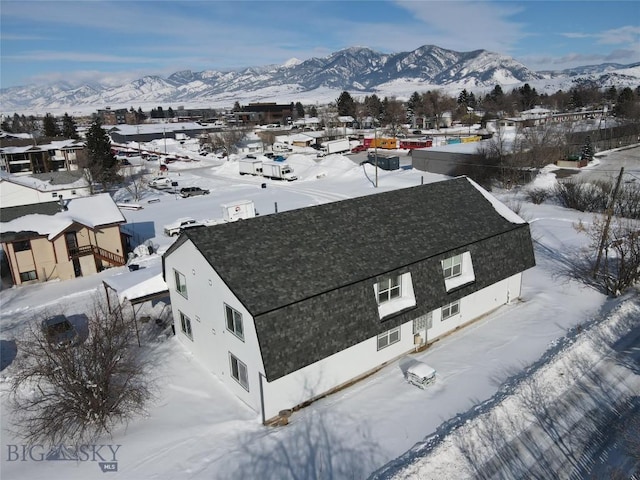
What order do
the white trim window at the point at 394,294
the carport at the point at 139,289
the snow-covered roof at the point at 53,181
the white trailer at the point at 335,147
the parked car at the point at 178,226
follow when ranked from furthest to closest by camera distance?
1. the white trailer at the point at 335,147
2. the snow-covered roof at the point at 53,181
3. the parked car at the point at 178,226
4. the carport at the point at 139,289
5. the white trim window at the point at 394,294

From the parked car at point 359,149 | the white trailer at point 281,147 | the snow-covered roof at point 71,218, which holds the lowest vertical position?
the snow-covered roof at point 71,218

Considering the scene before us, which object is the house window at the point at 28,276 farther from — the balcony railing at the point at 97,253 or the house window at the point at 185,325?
the house window at the point at 185,325

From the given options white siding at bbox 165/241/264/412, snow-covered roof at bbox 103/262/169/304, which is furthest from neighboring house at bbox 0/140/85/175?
white siding at bbox 165/241/264/412

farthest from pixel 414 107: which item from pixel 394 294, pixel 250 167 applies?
pixel 394 294

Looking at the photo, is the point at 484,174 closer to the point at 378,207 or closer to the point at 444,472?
the point at 378,207

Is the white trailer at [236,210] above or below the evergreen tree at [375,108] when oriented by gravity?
below

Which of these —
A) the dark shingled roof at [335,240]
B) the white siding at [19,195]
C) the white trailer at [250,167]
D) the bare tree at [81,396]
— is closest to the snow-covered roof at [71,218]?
the bare tree at [81,396]

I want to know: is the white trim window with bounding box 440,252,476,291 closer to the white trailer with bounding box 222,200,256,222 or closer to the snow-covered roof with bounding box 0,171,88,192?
the white trailer with bounding box 222,200,256,222
